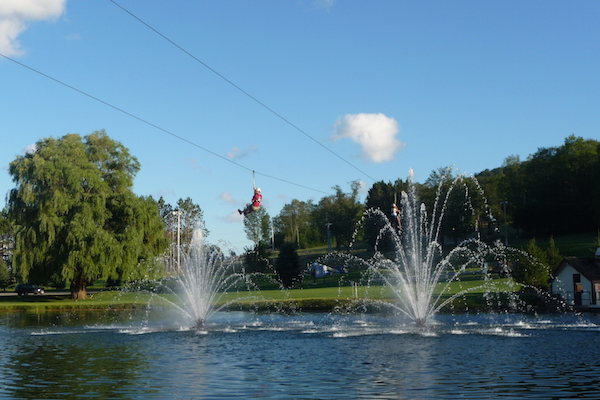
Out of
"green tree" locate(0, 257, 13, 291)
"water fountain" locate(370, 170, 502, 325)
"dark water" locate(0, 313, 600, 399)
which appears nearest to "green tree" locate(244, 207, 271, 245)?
"water fountain" locate(370, 170, 502, 325)

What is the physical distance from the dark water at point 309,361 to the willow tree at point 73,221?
826 inches

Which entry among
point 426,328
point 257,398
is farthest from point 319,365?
point 426,328

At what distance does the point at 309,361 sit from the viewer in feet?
66.3

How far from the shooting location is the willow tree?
53500 millimetres

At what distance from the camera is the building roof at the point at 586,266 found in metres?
42.2

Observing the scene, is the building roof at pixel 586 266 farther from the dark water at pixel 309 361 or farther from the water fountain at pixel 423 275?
the dark water at pixel 309 361

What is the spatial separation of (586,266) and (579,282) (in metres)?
1.35

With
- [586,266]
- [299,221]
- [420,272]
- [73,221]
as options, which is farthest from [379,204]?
[420,272]

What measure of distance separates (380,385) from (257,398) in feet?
11.0

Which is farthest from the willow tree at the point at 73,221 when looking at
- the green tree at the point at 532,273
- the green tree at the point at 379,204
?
the green tree at the point at 379,204

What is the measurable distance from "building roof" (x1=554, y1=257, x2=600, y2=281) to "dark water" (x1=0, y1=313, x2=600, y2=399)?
10.8 meters

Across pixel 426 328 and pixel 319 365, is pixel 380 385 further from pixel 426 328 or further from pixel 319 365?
pixel 426 328

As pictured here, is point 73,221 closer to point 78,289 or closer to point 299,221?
point 78,289

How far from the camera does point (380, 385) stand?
15.9 meters
